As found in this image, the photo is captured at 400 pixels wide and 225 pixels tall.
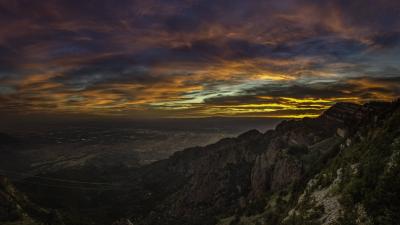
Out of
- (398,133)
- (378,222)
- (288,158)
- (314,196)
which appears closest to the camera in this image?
(378,222)

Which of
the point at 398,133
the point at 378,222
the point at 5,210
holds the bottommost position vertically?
the point at 5,210

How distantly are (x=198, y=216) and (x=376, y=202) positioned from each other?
153 m

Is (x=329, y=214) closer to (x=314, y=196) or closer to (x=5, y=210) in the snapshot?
(x=314, y=196)

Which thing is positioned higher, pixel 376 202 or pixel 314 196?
pixel 376 202

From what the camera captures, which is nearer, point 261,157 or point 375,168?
point 375,168

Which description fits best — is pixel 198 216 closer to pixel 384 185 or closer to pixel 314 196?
pixel 314 196

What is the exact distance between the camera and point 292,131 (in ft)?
579

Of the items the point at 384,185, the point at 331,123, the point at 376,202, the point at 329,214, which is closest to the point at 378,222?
the point at 376,202

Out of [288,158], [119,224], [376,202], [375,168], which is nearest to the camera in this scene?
[376,202]

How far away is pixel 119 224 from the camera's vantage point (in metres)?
200

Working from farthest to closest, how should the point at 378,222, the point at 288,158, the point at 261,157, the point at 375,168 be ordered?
1. the point at 261,157
2. the point at 288,158
3. the point at 375,168
4. the point at 378,222

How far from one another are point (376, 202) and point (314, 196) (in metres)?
18.8

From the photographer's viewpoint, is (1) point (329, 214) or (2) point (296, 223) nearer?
(1) point (329, 214)

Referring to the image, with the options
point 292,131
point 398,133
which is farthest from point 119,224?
point 398,133
